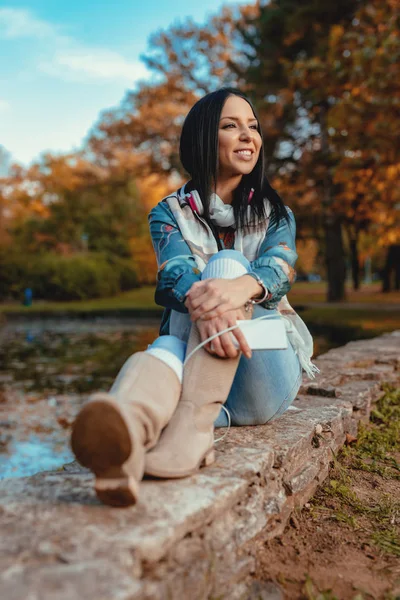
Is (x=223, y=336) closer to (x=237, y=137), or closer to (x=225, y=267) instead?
(x=225, y=267)

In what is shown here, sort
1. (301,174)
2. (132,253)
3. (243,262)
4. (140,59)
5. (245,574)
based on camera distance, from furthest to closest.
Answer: (132,253) < (140,59) < (301,174) < (243,262) < (245,574)

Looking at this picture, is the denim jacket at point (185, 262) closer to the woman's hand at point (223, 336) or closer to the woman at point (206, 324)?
the woman at point (206, 324)

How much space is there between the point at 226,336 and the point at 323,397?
1.38 metres

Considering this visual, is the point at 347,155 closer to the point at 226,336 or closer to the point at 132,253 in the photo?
the point at 226,336

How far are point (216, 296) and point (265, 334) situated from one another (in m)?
0.20

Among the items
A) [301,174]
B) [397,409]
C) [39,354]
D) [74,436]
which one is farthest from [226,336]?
[301,174]

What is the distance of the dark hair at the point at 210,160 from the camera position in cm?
212

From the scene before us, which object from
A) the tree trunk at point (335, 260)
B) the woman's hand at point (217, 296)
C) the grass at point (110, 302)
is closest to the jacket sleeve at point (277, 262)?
the woman's hand at point (217, 296)

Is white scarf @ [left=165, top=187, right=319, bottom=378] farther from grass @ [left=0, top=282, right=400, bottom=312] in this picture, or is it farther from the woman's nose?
grass @ [left=0, top=282, right=400, bottom=312]

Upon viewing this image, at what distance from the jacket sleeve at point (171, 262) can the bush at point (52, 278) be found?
22.0 m

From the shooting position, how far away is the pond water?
3795mm

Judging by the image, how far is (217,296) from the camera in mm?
1633

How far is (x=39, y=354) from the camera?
867 centimetres

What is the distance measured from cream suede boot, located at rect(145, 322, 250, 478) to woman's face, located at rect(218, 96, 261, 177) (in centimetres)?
78
